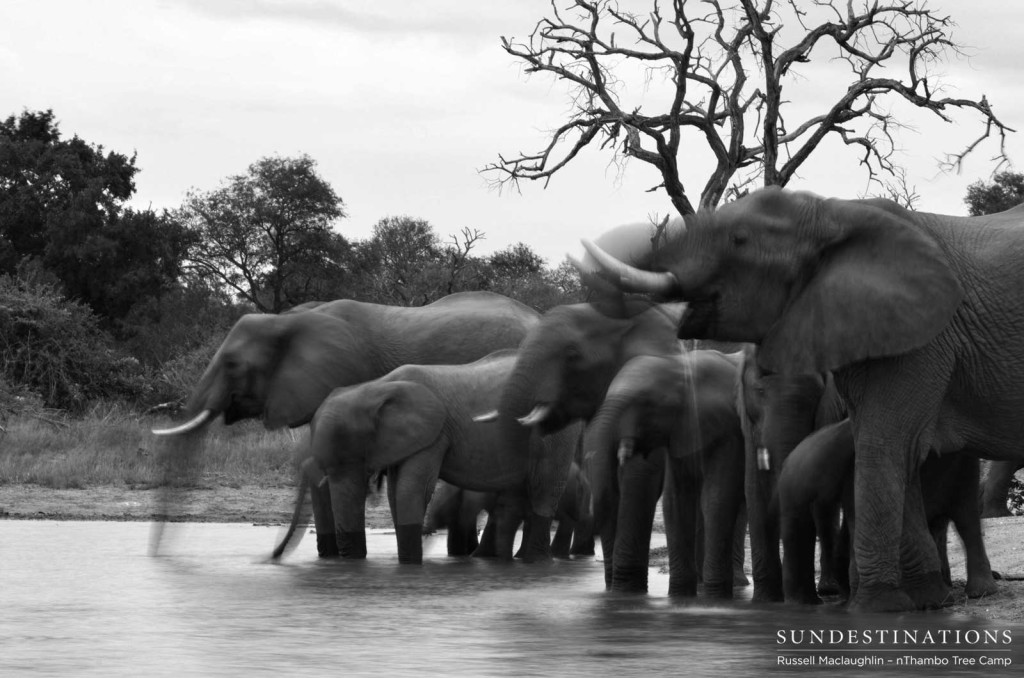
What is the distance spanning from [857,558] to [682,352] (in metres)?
2.32

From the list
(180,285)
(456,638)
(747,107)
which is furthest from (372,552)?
(180,285)

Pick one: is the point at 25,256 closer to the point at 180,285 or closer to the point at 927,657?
the point at 180,285

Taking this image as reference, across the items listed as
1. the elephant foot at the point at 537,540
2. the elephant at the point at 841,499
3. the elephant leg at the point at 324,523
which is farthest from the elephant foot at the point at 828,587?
the elephant leg at the point at 324,523

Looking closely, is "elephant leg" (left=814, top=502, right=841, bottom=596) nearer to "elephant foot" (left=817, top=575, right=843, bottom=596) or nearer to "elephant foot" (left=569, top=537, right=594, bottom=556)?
"elephant foot" (left=817, top=575, right=843, bottom=596)

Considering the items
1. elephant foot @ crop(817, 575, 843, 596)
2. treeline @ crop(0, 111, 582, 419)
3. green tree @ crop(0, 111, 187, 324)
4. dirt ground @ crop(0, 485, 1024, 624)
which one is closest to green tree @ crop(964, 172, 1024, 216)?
treeline @ crop(0, 111, 582, 419)

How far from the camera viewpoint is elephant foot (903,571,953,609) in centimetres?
889

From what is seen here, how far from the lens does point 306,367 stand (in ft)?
47.9

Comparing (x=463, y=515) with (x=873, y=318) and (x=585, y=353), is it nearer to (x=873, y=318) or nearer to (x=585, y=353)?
(x=585, y=353)

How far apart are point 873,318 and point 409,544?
534cm

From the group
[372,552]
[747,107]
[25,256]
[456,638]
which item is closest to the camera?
[456,638]

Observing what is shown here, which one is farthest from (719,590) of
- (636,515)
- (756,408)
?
(756,408)

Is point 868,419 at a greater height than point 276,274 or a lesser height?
lesser

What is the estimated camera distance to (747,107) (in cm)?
3138

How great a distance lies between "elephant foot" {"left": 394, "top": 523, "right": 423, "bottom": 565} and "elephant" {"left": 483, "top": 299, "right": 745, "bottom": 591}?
2.07 meters
